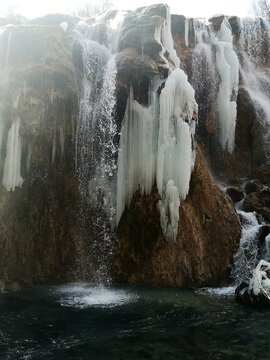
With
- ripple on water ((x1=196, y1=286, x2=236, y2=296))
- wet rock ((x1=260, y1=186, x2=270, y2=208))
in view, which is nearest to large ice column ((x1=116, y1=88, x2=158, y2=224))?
ripple on water ((x1=196, y1=286, x2=236, y2=296))

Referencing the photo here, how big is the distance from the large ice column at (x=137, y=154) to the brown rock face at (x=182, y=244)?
333 millimetres

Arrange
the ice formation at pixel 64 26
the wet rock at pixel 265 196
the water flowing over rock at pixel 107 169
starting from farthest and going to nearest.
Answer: the wet rock at pixel 265 196, the ice formation at pixel 64 26, the water flowing over rock at pixel 107 169

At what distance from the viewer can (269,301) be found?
27.4 ft

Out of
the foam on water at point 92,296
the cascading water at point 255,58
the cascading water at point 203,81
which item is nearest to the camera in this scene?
the foam on water at point 92,296

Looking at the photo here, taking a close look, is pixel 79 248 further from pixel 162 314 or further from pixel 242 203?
pixel 242 203

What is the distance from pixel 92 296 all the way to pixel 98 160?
14.9 feet

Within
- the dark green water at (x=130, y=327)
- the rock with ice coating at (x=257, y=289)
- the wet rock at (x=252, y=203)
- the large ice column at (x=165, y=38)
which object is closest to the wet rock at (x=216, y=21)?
the large ice column at (x=165, y=38)

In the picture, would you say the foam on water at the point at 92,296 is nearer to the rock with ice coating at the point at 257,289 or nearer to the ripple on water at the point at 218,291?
the ripple on water at the point at 218,291

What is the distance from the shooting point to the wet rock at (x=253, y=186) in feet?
48.6

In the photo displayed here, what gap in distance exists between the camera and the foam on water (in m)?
8.64

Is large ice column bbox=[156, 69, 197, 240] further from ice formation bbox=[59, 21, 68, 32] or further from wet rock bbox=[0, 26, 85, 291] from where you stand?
ice formation bbox=[59, 21, 68, 32]

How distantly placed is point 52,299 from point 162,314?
2.99 meters

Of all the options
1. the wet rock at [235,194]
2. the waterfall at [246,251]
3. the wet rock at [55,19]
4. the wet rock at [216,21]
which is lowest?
the waterfall at [246,251]

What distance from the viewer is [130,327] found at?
22.3 ft
